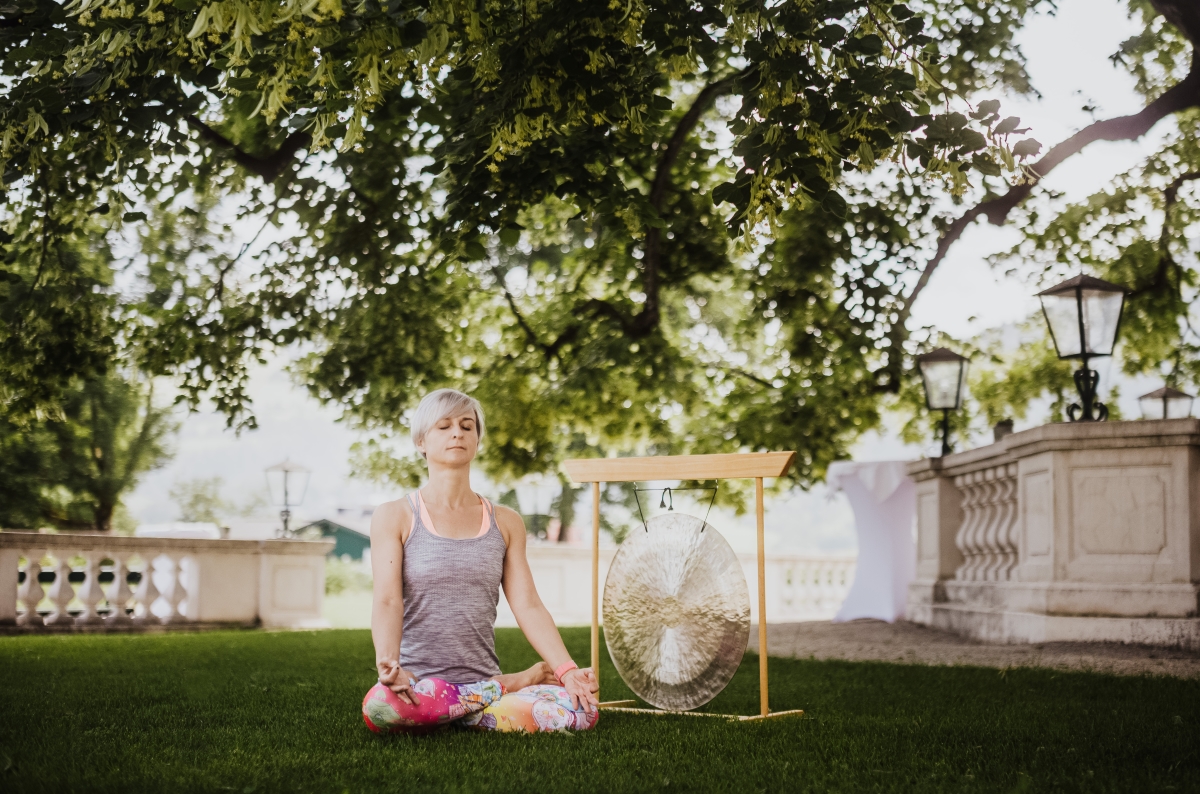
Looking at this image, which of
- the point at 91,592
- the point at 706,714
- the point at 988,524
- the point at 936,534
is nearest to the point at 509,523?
the point at 706,714

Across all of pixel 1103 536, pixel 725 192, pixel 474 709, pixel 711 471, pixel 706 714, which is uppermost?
pixel 725 192

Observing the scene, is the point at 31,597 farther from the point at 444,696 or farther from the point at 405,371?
the point at 444,696

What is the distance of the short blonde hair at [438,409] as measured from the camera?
525cm

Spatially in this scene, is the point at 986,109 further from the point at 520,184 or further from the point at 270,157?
the point at 270,157

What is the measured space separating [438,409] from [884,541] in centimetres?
1015

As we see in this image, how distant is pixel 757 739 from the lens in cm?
504

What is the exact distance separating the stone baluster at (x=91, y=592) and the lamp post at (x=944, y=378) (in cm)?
1125

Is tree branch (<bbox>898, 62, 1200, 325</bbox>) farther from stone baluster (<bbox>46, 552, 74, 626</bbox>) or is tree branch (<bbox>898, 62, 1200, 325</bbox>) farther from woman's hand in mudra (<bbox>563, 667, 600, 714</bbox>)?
stone baluster (<bbox>46, 552, 74, 626</bbox>)

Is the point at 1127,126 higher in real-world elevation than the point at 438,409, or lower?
higher

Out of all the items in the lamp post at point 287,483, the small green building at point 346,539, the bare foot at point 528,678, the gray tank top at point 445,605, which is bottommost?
the small green building at point 346,539

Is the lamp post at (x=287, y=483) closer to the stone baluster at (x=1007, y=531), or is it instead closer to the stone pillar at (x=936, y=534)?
the stone pillar at (x=936, y=534)

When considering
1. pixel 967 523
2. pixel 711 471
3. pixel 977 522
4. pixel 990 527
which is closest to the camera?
pixel 711 471

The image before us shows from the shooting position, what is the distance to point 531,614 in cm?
541

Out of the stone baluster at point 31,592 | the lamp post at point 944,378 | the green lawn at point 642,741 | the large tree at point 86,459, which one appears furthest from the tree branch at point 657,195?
the large tree at point 86,459
